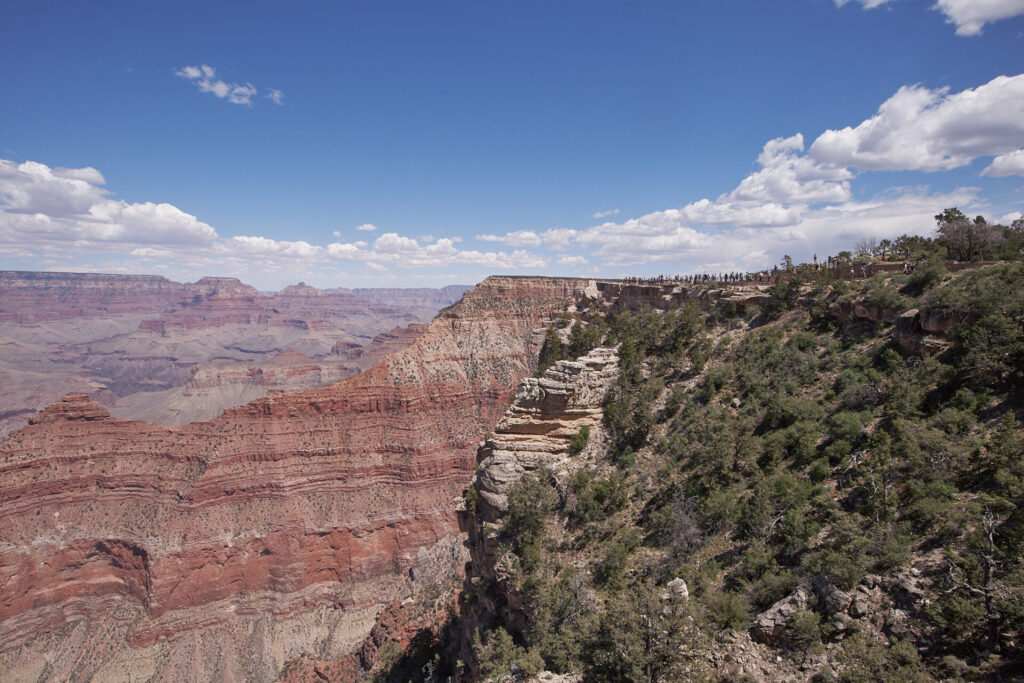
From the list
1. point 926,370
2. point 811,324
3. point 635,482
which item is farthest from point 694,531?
point 811,324

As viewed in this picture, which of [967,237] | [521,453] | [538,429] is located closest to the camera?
[521,453]

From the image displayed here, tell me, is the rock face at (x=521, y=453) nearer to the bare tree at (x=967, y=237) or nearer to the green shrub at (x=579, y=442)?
the green shrub at (x=579, y=442)

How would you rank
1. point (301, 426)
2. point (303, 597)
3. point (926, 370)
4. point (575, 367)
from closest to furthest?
point (926, 370) < point (575, 367) < point (303, 597) < point (301, 426)

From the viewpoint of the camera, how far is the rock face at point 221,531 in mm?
53938

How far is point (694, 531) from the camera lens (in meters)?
19.2

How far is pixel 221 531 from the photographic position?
61562mm

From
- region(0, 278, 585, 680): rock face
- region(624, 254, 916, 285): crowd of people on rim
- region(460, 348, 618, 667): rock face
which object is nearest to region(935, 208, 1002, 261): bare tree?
region(624, 254, 916, 285): crowd of people on rim

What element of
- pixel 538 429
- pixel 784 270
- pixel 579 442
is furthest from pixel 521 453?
pixel 784 270

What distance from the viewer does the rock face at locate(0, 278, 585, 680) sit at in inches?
2124

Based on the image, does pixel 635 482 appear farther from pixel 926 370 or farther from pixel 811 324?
pixel 811 324

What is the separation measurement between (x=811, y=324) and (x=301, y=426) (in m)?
72.5

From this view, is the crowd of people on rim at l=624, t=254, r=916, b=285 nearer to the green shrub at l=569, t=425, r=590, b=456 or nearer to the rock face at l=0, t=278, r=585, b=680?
the green shrub at l=569, t=425, r=590, b=456

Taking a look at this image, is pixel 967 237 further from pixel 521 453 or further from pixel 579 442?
pixel 521 453

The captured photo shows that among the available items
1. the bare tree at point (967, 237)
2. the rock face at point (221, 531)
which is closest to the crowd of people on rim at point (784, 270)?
the bare tree at point (967, 237)
